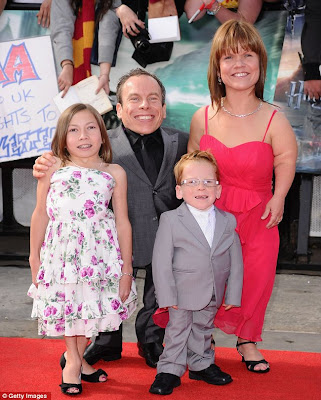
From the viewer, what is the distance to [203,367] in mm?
3316

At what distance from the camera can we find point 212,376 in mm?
3309

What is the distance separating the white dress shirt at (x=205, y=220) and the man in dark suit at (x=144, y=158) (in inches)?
10.9

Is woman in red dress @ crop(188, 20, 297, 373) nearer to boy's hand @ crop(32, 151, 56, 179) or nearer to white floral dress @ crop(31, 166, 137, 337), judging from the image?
white floral dress @ crop(31, 166, 137, 337)

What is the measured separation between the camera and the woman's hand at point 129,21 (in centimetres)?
517

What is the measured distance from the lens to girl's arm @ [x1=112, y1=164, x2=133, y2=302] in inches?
127

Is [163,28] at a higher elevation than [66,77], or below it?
higher

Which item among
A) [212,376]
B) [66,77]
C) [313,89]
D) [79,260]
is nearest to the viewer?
[79,260]

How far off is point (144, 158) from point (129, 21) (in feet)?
6.62

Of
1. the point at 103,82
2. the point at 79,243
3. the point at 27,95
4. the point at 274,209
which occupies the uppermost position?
the point at 103,82

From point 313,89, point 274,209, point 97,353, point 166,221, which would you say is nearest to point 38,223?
point 166,221

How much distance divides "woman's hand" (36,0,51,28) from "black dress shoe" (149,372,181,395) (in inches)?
129

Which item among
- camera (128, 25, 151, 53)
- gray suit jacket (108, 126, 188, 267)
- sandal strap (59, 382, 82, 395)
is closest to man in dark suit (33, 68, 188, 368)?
gray suit jacket (108, 126, 188, 267)

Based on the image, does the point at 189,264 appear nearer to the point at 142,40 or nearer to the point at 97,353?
the point at 97,353

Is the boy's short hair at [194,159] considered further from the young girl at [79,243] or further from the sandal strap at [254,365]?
the sandal strap at [254,365]
